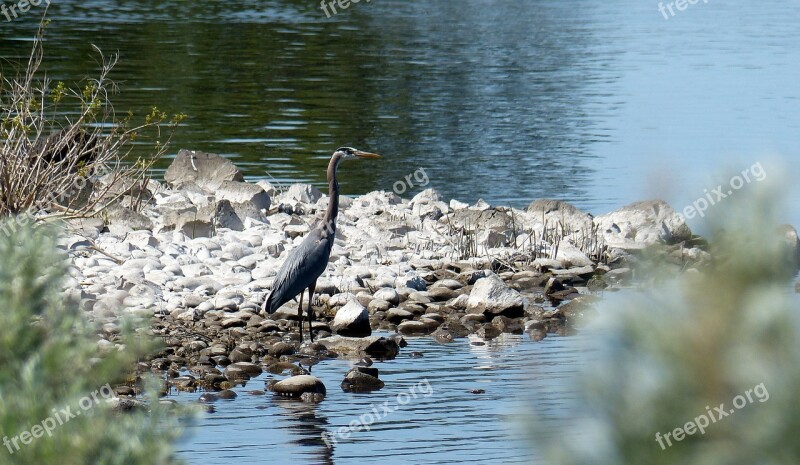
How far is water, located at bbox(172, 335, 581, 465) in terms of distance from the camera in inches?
340

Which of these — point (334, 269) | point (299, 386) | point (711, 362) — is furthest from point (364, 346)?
point (711, 362)

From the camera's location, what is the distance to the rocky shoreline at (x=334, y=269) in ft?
37.4

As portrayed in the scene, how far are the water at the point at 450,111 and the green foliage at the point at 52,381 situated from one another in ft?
4.18

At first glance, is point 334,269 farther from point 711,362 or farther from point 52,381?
point 711,362

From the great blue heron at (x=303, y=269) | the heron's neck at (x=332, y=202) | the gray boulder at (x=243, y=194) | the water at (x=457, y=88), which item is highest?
the heron's neck at (x=332, y=202)

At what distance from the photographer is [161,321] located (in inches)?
464

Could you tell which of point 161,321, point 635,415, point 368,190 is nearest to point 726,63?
point 368,190

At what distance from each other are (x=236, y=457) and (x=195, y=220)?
6.46 metres

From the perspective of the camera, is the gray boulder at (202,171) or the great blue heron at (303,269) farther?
the gray boulder at (202,171)

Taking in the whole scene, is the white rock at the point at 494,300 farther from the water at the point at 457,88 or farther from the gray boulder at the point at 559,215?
the gray boulder at the point at 559,215

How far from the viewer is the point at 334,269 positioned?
1388 centimetres

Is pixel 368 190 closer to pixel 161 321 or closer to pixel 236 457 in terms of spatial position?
pixel 161 321

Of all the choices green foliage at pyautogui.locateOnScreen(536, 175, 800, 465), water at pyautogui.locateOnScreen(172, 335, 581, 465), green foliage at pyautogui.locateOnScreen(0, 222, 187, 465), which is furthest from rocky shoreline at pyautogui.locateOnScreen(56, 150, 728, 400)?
green foliage at pyautogui.locateOnScreen(536, 175, 800, 465)

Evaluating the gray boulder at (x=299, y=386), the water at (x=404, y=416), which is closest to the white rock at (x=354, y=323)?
the water at (x=404, y=416)
